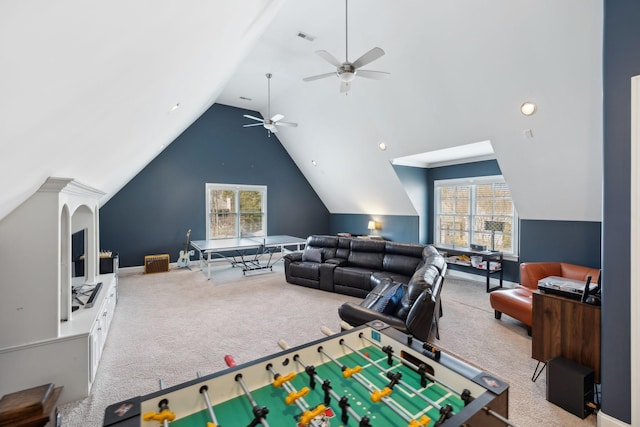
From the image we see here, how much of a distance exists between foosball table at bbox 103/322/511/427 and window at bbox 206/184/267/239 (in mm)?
6586

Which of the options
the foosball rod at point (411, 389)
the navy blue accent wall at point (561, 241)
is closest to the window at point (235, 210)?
the navy blue accent wall at point (561, 241)

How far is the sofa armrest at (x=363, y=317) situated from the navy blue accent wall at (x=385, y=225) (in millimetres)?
4702

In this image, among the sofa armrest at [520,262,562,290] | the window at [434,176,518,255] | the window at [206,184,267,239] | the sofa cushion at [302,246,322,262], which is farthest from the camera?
the window at [206,184,267,239]

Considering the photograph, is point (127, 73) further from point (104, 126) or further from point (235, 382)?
point (235, 382)

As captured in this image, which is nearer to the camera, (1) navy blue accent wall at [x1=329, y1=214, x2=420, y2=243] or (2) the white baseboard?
(2) the white baseboard

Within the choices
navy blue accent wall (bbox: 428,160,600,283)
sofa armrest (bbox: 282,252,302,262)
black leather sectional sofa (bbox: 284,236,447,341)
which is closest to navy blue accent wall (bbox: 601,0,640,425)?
black leather sectional sofa (bbox: 284,236,447,341)

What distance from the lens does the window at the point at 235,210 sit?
24.5 feet

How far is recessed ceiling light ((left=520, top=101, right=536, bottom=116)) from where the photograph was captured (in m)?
3.60

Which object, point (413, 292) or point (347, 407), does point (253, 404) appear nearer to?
point (347, 407)

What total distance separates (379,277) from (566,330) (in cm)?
237

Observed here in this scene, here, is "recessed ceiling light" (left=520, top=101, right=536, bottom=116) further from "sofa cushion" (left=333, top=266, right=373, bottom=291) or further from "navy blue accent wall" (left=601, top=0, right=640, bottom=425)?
"sofa cushion" (left=333, top=266, right=373, bottom=291)

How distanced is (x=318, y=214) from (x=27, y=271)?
7.58 meters

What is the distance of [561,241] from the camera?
452cm

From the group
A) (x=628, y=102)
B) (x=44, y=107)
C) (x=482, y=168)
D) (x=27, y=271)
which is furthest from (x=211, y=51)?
(x=482, y=168)
